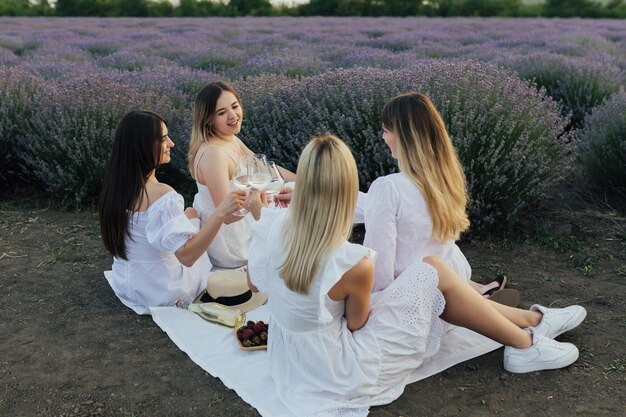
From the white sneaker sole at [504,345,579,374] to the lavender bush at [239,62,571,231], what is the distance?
4.48ft

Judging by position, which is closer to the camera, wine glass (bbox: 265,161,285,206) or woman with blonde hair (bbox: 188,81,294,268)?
wine glass (bbox: 265,161,285,206)

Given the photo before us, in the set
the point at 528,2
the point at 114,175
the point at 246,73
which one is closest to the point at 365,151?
the point at 114,175

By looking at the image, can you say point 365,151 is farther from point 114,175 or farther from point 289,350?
point 289,350

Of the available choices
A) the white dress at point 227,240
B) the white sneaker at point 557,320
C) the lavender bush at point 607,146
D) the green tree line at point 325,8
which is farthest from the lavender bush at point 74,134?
the green tree line at point 325,8

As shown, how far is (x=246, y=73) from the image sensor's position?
7.36 meters

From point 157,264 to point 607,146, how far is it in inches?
124

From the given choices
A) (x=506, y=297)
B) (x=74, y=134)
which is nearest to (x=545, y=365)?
(x=506, y=297)

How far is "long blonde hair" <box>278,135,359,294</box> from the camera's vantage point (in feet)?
7.86

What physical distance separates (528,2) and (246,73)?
941 inches

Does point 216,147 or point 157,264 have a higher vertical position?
point 216,147

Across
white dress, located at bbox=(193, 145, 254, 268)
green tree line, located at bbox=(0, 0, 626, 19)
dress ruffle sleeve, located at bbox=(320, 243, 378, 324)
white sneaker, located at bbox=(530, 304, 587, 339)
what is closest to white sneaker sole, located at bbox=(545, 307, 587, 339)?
white sneaker, located at bbox=(530, 304, 587, 339)

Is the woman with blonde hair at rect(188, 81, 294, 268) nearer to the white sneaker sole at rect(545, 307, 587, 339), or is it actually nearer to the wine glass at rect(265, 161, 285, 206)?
the wine glass at rect(265, 161, 285, 206)

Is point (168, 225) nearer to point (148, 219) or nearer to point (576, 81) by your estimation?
point (148, 219)

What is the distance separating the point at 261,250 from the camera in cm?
262
